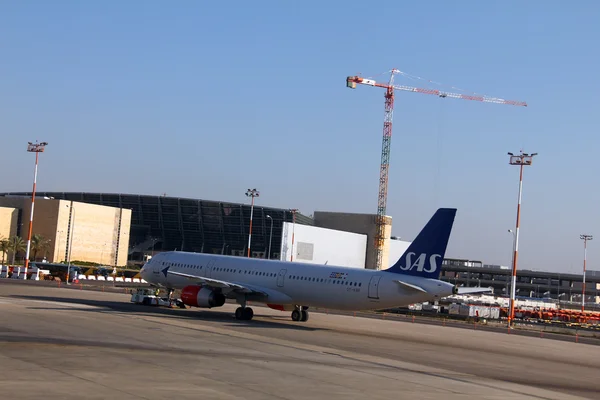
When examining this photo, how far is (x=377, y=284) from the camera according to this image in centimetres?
3850

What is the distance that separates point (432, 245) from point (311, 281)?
24.6 ft

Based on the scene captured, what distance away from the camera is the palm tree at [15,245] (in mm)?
106250

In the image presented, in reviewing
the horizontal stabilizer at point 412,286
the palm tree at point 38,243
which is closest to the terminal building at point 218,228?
the palm tree at point 38,243


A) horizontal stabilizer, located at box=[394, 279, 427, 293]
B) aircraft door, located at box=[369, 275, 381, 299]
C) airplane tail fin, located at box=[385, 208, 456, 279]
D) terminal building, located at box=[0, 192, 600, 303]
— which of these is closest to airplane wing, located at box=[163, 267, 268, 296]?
aircraft door, located at box=[369, 275, 381, 299]

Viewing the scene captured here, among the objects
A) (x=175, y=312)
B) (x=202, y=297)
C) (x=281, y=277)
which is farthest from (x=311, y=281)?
(x=175, y=312)

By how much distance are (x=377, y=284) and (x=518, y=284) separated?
16265 centimetres

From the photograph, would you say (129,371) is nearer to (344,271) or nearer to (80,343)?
(80,343)

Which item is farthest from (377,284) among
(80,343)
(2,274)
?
(2,274)

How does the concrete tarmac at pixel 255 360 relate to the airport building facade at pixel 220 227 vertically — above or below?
below

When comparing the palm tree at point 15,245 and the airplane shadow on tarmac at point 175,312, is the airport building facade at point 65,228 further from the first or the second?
the airplane shadow on tarmac at point 175,312

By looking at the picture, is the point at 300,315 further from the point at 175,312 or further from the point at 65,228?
the point at 65,228

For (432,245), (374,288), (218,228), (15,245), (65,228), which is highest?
(218,228)

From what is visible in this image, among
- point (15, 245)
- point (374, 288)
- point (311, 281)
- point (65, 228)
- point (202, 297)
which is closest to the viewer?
point (374, 288)

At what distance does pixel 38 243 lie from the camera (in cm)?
10719
